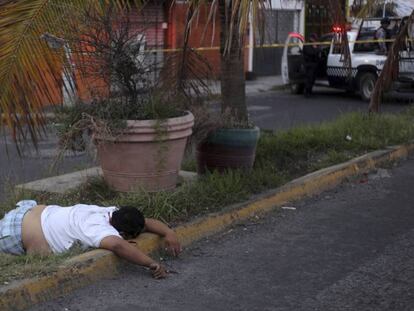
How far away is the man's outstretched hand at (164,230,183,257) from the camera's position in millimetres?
5266

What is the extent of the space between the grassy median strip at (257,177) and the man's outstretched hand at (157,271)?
54cm

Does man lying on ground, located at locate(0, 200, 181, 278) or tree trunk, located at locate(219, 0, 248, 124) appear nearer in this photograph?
man lying on ground, located at locate(0, 200, 181, 278)

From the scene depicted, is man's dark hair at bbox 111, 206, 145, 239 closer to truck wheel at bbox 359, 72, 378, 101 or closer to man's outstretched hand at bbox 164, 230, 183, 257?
man's outstretched hand at bbox 164, 230, 183, 257

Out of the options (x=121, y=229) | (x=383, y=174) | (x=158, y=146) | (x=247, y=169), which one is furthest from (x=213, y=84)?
(x=121, y=229)

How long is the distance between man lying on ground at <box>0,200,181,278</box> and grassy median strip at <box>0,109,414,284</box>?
14 cm

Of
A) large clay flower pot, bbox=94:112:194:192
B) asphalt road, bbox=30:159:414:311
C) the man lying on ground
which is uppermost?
large clay flower pot, bbox=94:112:194:192

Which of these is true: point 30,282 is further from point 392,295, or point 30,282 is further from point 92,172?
point 92,172

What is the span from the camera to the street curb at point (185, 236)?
434 cm

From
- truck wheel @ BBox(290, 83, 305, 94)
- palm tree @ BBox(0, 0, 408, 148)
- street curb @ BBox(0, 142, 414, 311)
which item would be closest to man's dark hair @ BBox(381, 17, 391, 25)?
truck wheel @ BBox(290, 83, 305, 94)

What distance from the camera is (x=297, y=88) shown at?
19328 millimetres

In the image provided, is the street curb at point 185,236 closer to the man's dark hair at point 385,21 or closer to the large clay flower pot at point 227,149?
the large clay flower pot at point 227,149

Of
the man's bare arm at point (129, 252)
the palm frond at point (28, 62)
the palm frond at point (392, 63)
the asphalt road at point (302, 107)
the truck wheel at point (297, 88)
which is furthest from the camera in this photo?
the truck wheel at point (297, 88)

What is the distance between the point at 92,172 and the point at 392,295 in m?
3.87

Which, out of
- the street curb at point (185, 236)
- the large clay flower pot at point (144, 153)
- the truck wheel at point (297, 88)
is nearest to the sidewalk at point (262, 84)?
the truck wheel at point (297, 88)
